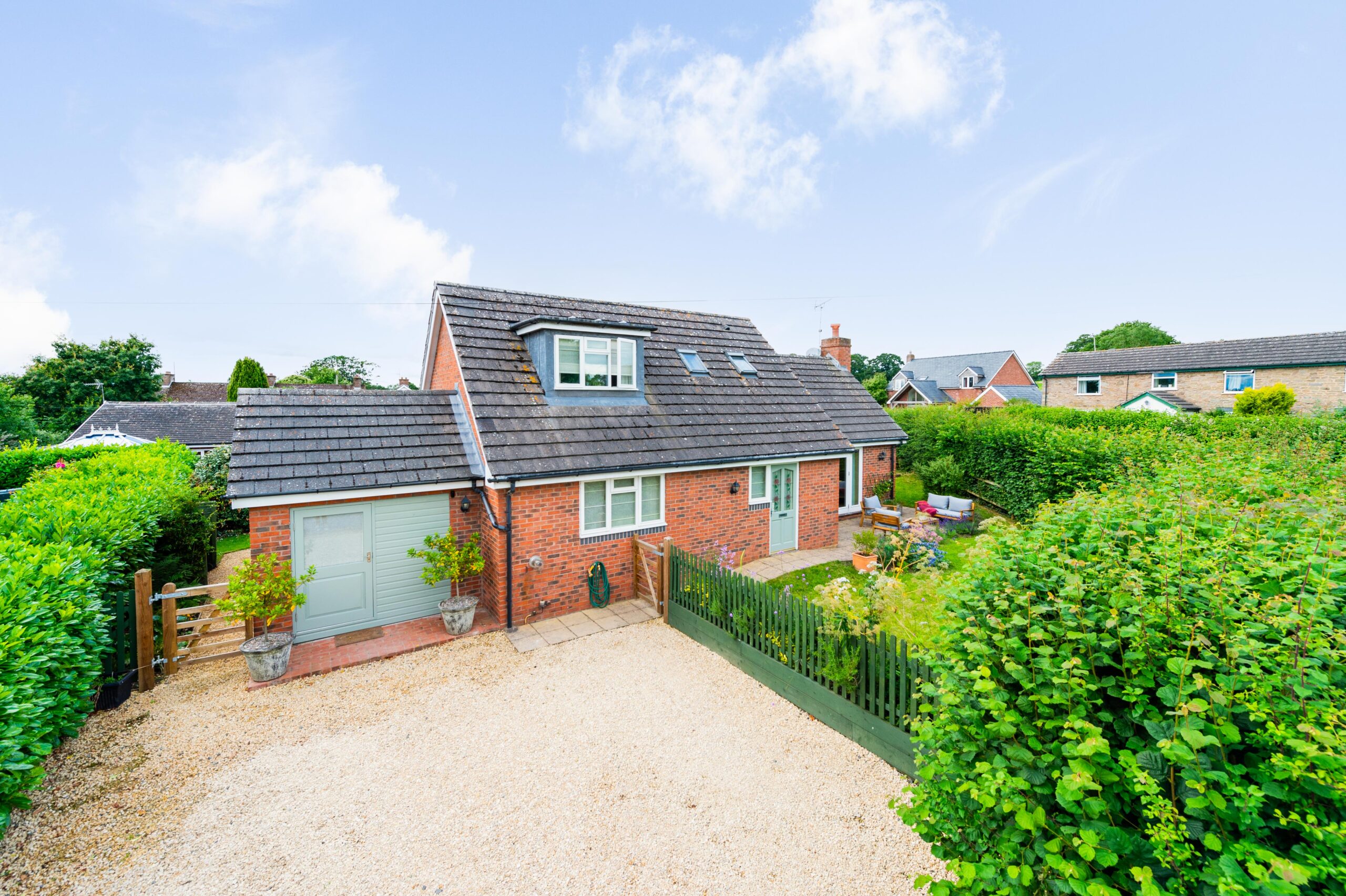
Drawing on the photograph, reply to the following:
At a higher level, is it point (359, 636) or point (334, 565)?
point (334, 565)

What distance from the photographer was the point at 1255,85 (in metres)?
12.7

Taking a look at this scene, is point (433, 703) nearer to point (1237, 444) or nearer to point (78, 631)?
point (78, 631)

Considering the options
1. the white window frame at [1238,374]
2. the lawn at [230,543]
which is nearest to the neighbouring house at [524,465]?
the lawn at [230,543]

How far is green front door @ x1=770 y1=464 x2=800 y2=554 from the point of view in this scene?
13.1 meters

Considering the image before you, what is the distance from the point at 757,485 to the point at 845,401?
8.73m

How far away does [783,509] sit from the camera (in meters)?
13.3

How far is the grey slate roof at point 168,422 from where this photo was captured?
31672 mm

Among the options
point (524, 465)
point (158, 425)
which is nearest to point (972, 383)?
point (524, 465)

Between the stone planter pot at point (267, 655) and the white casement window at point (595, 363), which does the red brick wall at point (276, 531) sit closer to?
the stone planter pot at point (267, 655)

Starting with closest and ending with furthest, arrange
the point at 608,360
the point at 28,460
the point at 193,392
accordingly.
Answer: the point at 608,360 → the point at 28,460 → the point at 193,392

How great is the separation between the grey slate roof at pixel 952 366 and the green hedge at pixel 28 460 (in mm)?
61809

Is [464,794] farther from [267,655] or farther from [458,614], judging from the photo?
[267,655]

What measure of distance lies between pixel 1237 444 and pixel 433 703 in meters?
15.6

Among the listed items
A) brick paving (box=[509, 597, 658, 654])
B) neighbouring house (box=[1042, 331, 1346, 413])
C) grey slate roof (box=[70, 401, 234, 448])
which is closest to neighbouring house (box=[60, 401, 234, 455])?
grey slate roof (box=[70, 401, 234, 448])
